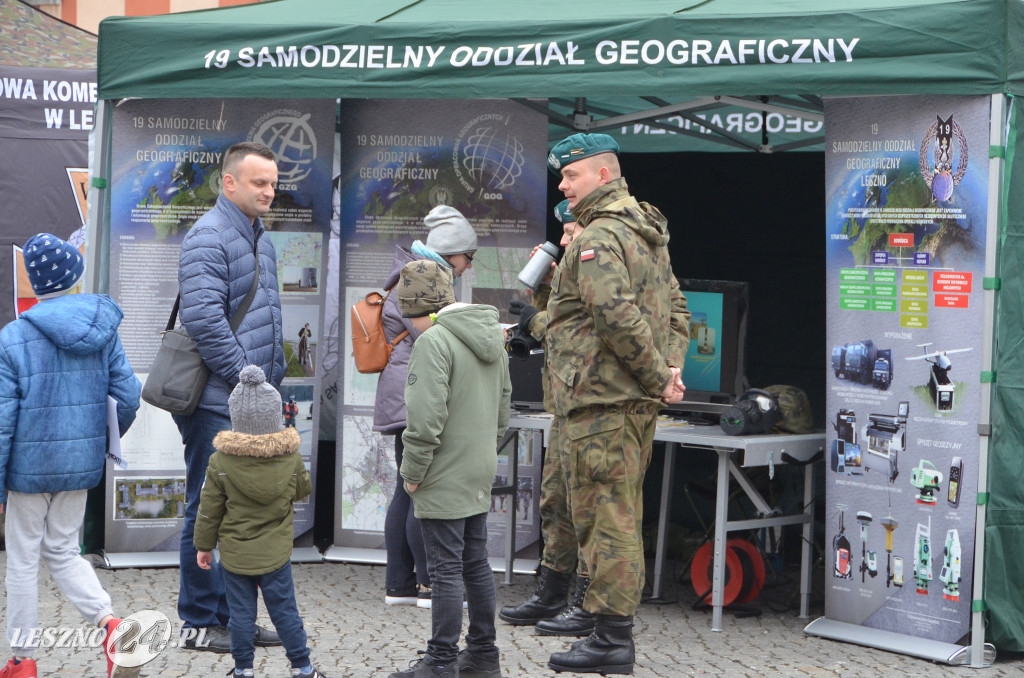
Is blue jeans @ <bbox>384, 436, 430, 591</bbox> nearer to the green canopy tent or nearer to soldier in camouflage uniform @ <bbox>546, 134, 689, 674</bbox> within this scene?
soldier in camouflage uniform @ <bbox>546, 134, 689, 674</bbox>

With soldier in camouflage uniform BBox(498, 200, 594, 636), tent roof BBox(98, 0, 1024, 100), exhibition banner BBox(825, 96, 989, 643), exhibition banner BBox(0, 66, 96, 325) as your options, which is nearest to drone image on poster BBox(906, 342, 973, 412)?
exhibition banner BBox(825, 96, 989, 643)

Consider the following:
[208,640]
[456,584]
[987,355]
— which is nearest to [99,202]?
[208,640]

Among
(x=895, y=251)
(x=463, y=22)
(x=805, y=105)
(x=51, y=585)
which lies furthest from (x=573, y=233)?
(x=51, y=585)

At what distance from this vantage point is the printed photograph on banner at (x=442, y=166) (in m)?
6.27

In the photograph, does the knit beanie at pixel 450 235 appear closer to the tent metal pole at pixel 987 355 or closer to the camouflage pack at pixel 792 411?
the camouflage pack at pixel 792 411

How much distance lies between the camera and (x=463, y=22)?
5.27 meters

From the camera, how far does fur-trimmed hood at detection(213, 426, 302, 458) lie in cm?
392

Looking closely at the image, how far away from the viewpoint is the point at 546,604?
525 cm

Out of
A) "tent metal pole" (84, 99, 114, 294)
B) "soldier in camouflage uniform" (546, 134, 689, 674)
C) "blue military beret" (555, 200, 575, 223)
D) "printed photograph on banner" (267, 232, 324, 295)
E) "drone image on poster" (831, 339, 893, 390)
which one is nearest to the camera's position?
"soldier in camouflage uniform" (546, 134, 689, 674)

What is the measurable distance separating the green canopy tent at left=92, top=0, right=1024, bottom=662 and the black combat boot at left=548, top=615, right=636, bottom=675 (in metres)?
1.37

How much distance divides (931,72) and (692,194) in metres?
2.83

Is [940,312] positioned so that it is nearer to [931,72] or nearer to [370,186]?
[931,72]

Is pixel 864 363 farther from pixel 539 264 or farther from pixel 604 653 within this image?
pixel 604 653

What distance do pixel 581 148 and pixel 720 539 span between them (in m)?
1.78
